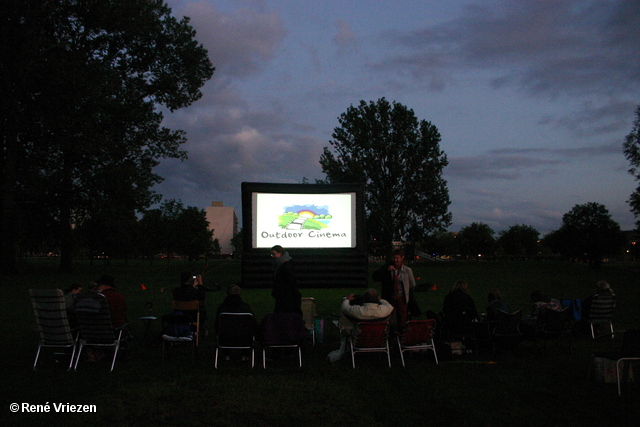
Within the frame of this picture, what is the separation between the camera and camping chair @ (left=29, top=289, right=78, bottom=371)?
606 cm

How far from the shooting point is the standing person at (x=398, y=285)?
766 cm

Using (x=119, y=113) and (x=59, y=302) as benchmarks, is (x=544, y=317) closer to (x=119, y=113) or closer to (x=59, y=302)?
(x=59, y=302)

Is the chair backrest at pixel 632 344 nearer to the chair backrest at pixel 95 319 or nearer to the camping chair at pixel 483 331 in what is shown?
the camping chair at pixel 483 331

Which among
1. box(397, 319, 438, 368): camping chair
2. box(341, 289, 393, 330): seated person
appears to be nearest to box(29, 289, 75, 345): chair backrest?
box(341, 289, 393, 330): seated person

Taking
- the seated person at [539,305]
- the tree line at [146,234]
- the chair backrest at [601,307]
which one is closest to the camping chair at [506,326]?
the seated person at [539,305]

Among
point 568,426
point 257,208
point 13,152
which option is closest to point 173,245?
point 13,152

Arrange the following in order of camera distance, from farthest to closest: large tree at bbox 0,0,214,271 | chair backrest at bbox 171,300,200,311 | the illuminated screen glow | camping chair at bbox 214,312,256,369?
large tree at bbox 0,0,214,271 → the illuminated screen glow → chair backrest at bbox 171,300,200,311 → camping chair at bbox 214,312,256,369

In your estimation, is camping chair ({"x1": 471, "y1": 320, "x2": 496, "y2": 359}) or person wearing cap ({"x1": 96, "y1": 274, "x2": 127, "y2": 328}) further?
camping chair ({"x1": 471, "y1": 320, "x2": 496, "y2": 359})

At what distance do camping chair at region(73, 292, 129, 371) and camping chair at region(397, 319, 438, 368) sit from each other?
11.7 ft

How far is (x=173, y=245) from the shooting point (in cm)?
4462

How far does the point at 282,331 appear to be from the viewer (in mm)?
6453

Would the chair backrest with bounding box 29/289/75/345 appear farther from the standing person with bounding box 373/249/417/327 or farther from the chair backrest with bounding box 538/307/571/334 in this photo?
the chair backrest with bounding box 538/307/571/334

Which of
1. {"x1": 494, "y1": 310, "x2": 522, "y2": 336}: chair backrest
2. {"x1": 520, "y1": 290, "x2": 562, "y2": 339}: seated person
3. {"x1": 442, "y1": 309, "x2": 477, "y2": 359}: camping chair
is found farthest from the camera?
{"x1": 520, "y1": 290, "x2": 562, "y2": 339}: seated person

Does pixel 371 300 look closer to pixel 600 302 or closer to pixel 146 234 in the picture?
pixel 600 302
